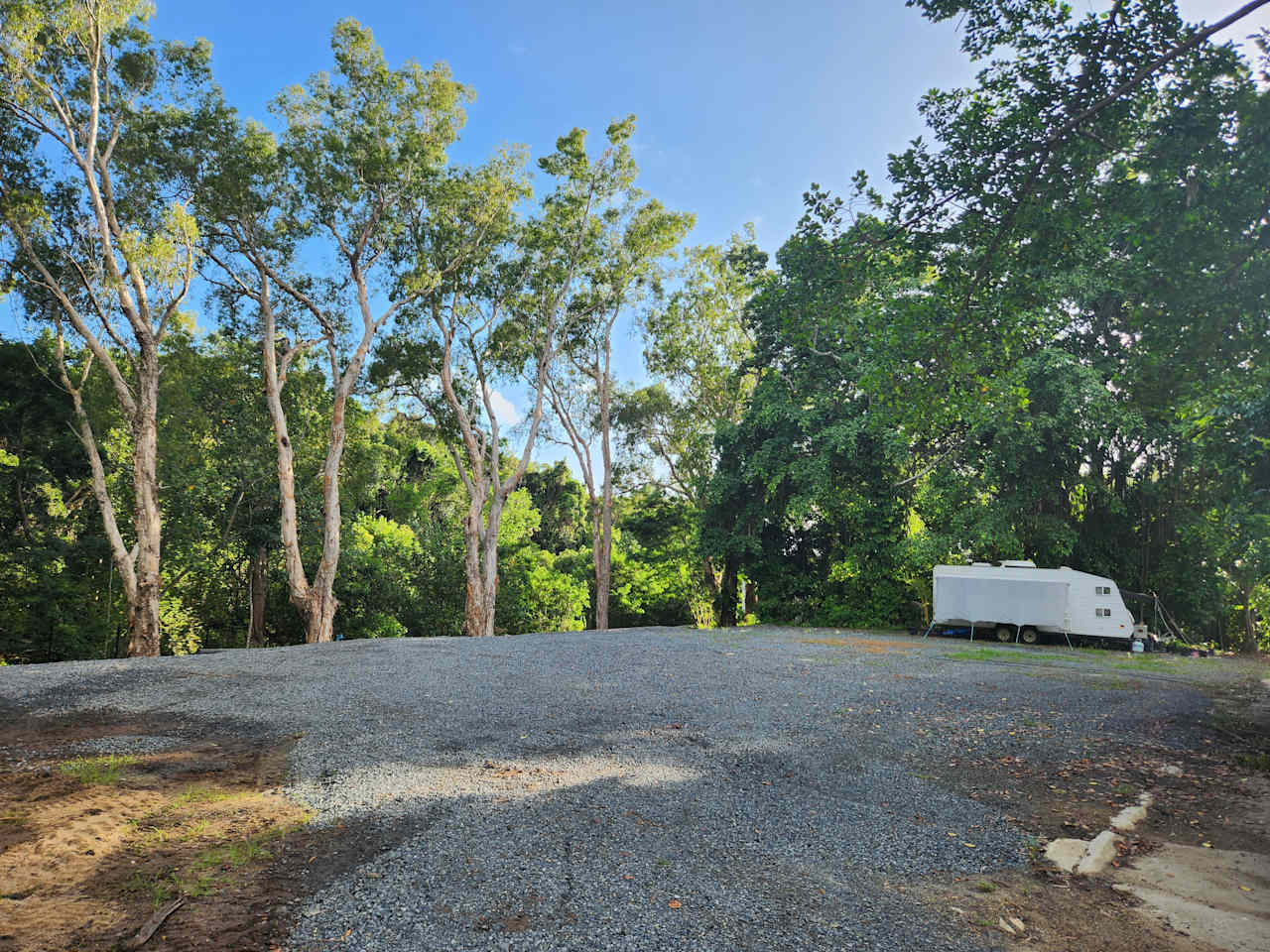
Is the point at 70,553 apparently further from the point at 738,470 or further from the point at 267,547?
the point at 738,470

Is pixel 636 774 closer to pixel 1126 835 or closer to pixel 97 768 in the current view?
pixel 1126 835

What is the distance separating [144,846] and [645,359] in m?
24.0

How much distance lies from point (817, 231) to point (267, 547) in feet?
61.6

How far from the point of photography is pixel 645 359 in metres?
26.4

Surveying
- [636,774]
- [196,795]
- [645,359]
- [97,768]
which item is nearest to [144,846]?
[196,795]

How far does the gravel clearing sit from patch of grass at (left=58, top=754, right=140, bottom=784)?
0.34 meters

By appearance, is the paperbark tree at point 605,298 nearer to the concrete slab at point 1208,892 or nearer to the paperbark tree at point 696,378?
the paperbark tree at point 696,378

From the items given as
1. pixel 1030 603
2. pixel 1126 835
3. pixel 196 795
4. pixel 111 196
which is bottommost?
pixel 1126 835

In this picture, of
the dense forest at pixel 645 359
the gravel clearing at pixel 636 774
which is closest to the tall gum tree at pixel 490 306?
the dense forest at pixel 645 359

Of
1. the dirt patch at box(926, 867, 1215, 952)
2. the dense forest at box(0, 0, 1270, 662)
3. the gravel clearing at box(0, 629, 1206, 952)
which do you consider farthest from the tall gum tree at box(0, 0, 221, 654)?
the dirt patch at box(926, 867, 1215, 952)

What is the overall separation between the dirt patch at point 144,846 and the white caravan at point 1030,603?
610 inches

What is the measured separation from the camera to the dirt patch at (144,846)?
2797 millimetres

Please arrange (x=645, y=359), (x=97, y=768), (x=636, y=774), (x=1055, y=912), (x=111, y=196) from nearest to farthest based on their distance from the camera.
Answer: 1. (x=1055, y=912)
2. (x=97, y=768)
3. (x=636, y=774)
4. (x=111, y=196)
5. (x=645, y=359)

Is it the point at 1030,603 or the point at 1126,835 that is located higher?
the point at 1030,603
